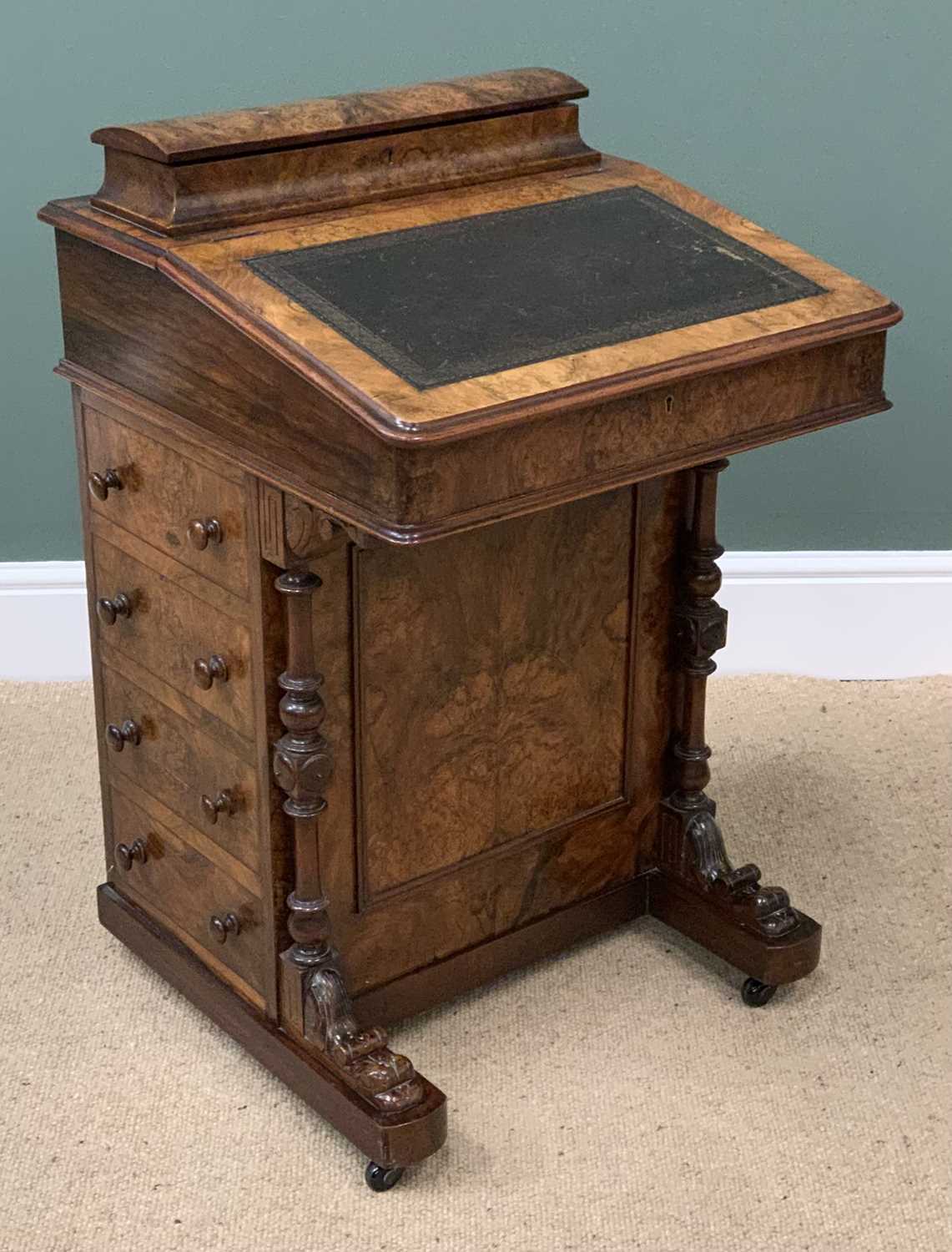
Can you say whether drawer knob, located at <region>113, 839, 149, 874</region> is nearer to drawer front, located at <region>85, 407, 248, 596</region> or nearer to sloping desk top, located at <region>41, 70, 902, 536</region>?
drawer front, located at <region>85, 407, 248, 596</region>

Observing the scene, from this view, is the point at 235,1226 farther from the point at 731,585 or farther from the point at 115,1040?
the point at 731,585

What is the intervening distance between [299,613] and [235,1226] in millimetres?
732

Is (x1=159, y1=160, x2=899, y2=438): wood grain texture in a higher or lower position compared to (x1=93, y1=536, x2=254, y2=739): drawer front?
higher

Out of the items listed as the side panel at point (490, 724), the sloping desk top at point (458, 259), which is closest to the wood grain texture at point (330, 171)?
the sloping desk top at point (458, 259)

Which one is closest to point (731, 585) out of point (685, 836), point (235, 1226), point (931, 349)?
point (931, 349)

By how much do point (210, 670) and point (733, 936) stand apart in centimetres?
86

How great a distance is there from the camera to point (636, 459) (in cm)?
218

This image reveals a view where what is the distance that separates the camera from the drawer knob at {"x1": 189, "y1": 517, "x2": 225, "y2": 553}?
7.66 feet

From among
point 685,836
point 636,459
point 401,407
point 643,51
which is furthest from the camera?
point 643,51

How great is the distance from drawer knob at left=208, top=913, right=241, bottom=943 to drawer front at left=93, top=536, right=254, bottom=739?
0.28 metres

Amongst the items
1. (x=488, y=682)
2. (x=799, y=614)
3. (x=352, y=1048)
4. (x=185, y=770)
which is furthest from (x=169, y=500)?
(x=799, y=614)

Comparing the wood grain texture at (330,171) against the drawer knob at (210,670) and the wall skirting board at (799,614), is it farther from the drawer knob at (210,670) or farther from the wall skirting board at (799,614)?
the wall skirting board at (799,614)

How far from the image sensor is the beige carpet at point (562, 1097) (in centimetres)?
236

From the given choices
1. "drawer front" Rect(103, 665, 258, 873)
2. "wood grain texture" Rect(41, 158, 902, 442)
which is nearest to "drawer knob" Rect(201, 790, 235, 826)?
"drawer front" Rect(103, 665, 258, 873)
